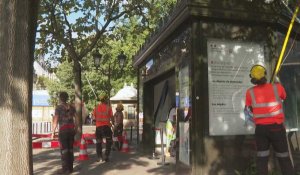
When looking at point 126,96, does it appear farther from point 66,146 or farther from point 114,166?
point 66,146

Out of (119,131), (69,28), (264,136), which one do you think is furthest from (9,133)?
(69,28)

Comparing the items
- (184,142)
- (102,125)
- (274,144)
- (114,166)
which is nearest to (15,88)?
(274,144)

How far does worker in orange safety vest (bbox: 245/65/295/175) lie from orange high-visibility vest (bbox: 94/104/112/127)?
18.1 feet

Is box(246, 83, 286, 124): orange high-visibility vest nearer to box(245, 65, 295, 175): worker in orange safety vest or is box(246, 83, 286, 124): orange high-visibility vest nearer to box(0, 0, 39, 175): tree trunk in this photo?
box(245, 65, 295, 175): worker in orange safety vest

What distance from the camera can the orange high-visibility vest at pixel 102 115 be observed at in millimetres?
10727

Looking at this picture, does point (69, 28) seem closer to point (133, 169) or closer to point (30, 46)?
point (133, 169)

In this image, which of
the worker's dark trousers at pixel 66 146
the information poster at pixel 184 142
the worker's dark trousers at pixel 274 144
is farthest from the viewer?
the worker's dark trousers at pixel 66 146

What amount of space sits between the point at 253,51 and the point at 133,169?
3783mm

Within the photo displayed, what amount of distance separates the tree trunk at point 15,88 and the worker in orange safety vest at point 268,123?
325 centimetres

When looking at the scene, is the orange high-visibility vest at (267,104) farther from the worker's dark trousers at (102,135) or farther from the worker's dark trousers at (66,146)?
the worker's dark trousers at (102,135)

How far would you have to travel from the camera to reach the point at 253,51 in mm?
8008

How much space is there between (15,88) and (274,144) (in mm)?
3704

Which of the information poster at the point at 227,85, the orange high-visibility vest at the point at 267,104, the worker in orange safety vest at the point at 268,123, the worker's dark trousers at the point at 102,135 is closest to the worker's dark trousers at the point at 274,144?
the worker in orange safety vest at the point at 268,123

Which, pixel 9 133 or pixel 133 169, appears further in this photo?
pixel 133 169
